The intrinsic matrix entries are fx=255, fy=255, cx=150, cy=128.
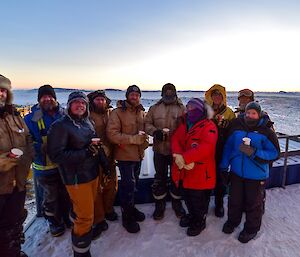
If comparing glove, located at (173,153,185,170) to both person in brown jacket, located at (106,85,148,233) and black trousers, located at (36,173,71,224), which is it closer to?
person in brown jacket, located at (106,85,148,233)

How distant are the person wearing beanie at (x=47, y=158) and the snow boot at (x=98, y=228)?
1.37ft

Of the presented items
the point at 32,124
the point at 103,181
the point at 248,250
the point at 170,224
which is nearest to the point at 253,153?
the point at 248,250

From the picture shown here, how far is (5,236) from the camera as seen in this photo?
2.47m

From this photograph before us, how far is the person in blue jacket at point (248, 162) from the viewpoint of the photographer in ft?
9.37

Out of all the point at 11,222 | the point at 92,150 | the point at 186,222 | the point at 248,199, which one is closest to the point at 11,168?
the point at 11,222

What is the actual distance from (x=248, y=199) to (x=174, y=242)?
1.02 meters

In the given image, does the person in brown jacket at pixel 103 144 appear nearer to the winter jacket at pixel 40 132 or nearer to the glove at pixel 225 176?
the winter jacket at pixel 40 132

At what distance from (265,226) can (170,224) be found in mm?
1253

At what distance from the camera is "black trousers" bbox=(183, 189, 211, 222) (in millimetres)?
3078

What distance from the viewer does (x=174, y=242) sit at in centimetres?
303

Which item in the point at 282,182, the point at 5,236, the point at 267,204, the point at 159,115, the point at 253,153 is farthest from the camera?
the point at 282,182

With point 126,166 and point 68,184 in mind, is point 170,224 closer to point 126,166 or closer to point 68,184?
point 126,166

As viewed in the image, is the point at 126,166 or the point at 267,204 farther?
the point at 267,204

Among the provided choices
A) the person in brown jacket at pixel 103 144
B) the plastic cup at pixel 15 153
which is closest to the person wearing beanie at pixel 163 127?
the person in brown jacket at pixel 103 144
